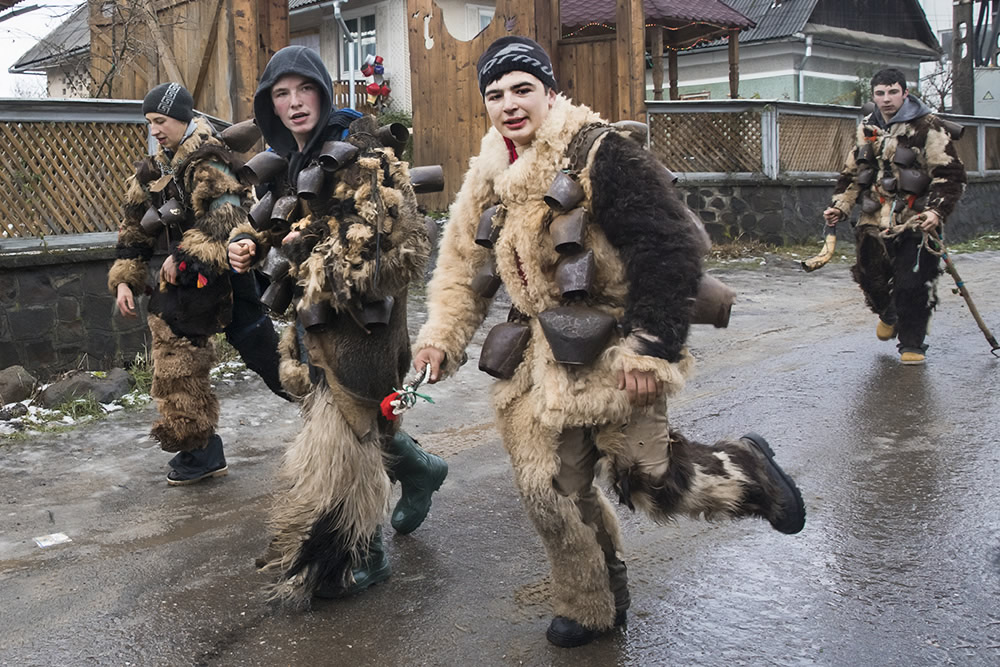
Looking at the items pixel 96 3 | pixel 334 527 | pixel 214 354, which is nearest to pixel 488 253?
pixel 334 527

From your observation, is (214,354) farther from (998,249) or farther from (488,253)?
(998,249)

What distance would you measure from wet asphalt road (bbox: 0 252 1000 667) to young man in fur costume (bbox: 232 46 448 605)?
0.29m

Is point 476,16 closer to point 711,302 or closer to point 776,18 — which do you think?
point 776,18

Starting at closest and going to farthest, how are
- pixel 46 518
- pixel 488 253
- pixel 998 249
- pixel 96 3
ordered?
pixel 488 253 < pixel 46 518 < pixel 96 3 < pixel 998 249

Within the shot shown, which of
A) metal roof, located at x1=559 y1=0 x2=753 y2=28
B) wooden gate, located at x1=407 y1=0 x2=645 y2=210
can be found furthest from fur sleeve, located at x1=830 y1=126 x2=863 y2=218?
metal roof, located at x1=559 y1=0 x2=753 y2=28

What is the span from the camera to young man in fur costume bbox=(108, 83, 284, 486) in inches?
197

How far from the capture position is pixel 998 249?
16344 mm

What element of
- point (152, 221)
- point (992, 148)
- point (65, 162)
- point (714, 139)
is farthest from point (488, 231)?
point (992, 148)

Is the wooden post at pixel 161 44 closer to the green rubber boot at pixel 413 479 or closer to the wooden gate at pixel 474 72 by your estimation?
the wooden gate at pixel 474 72

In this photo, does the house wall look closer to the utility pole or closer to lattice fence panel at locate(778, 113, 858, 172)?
the utility pole

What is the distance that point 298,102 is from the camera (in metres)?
3.88

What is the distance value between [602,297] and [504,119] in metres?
0.67

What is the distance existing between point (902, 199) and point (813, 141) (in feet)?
26.3

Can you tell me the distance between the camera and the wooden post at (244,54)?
909 centimetres
